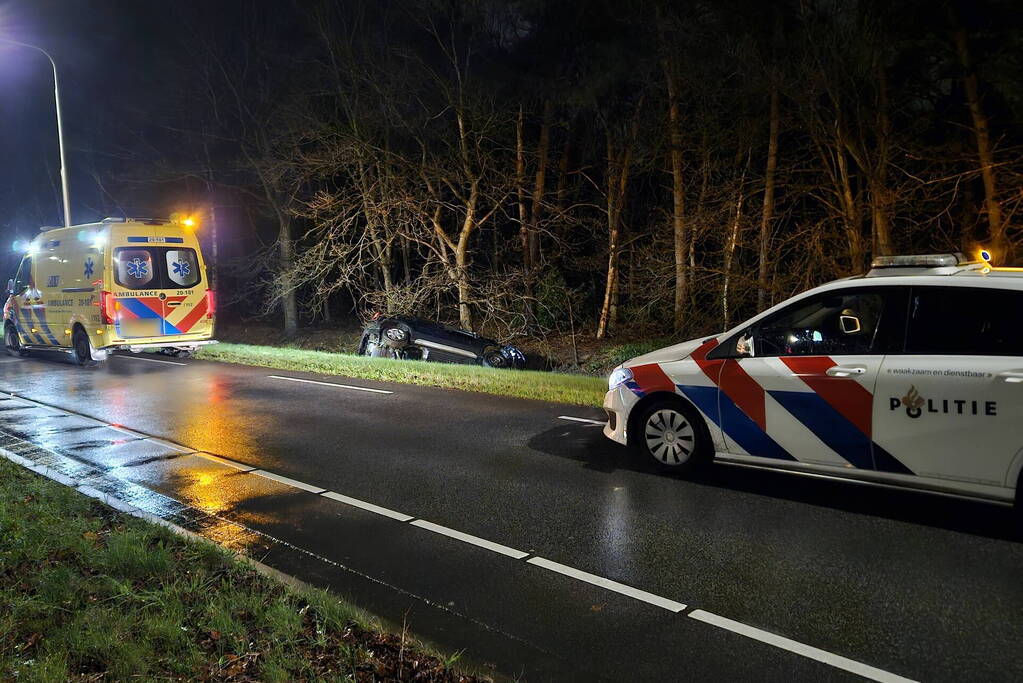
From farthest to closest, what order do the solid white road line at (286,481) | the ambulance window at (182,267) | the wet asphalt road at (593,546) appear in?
the ambulance window at (182,267) → the solid white road line at (286,481) → the wet asphalt road at (593,546)

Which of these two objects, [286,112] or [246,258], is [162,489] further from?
[246,258]

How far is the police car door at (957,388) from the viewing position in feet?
16.4

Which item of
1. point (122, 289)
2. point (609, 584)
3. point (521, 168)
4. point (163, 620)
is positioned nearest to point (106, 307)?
point (122, 289)

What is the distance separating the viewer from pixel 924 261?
5742mm

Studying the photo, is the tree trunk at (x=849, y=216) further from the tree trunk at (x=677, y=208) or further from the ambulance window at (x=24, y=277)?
the ambulance window at (x=24, y=277)

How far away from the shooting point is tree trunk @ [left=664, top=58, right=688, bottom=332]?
1716cm

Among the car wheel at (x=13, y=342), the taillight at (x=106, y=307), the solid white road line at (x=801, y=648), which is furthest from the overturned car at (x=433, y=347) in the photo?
the solid white road line at (x=801, y=648)

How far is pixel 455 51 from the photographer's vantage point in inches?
744

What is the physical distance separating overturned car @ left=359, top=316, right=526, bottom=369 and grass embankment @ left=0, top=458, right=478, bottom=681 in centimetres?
1165

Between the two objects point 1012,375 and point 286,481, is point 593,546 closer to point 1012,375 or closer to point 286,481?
point 1012,375

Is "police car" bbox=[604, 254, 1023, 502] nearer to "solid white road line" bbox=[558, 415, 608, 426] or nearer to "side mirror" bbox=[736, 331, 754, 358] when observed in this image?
"side mirror" bbox=[736, 331, 754, 358]

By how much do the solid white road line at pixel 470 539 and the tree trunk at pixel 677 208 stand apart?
12230 mm

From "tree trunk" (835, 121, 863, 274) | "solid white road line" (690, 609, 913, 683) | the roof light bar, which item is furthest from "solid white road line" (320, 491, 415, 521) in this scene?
"tree trunk" (835, 121, 863, 274)

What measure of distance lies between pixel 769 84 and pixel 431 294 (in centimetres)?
1097
